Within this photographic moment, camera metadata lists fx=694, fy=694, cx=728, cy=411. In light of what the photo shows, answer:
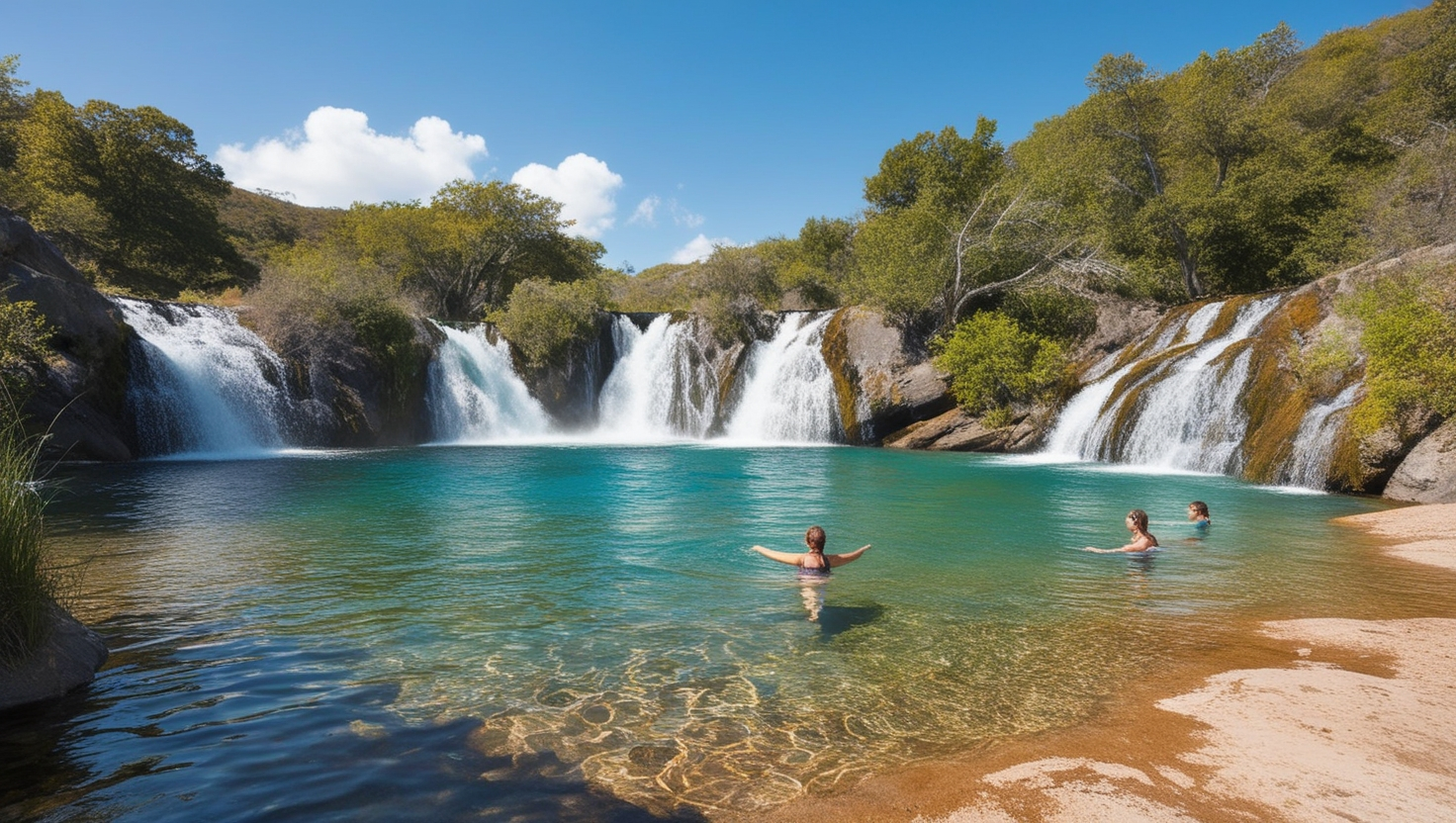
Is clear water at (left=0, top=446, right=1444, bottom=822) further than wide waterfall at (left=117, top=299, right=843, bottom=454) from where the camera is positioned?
No

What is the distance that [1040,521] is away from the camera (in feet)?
43.4

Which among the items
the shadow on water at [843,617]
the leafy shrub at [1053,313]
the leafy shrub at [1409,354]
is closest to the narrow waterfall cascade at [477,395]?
the leafy shrub at [1053,313]

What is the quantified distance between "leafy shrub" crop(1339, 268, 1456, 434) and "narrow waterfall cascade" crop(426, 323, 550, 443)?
105 ft

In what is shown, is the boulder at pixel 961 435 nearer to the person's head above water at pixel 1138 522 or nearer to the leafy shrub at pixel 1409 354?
the leafy shrub at pixel 1409 354

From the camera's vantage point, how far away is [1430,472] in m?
14.7

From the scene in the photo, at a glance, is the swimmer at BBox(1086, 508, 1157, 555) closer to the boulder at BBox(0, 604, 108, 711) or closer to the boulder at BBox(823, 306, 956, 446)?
the boulder at BBox(0, 604, 108, 711)

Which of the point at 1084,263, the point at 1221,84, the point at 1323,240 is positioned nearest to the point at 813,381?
the point at 1084,263

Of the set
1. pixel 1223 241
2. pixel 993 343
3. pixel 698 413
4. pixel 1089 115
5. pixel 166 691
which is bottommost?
pixel 166 691

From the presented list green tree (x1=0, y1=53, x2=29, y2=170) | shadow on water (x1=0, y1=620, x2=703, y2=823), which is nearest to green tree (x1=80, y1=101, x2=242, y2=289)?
green tree (x1=0, y1=53, x2=29, y2=170)

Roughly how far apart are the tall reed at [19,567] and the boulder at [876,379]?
28.8 m

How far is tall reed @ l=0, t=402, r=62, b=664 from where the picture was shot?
16.8ft

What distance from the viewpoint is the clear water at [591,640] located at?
4320 millimetres

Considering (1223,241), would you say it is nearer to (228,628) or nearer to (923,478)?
(923,478)

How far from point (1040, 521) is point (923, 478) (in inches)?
254
